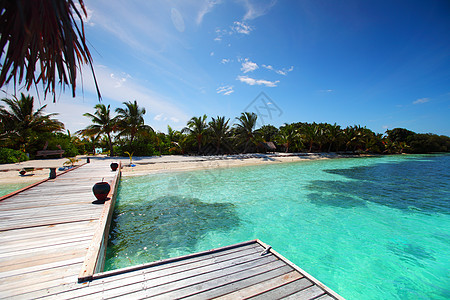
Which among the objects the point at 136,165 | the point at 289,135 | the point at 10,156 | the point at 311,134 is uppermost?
the point at 311,134

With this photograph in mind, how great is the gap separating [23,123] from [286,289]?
2903 centimetres

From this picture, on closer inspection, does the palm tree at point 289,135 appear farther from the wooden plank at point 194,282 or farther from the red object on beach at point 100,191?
the wooden plank at point 194,282

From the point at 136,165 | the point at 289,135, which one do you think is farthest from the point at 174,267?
the point at 289,135

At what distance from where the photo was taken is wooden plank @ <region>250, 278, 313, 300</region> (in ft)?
7.13

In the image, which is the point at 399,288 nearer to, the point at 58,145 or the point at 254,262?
the point at 254,262

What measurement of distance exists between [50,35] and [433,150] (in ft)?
265

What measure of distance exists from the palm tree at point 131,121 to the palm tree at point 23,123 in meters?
6.71

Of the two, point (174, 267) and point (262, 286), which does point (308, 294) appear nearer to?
point (262, 286)

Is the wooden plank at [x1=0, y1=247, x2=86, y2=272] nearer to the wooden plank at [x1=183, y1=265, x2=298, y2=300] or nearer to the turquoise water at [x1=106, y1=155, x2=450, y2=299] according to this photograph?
the turquoise water at [x1=106, y1=155, x2=450, y2=299]

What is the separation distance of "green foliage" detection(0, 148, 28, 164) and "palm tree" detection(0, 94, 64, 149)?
1271 millimetres

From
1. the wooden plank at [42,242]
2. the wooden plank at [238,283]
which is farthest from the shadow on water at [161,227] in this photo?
the wooden plank at [238,283]

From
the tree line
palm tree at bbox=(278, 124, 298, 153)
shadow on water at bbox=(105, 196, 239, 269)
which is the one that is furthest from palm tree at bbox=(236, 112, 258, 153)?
Result: shadow on water at bbox=(105, 196, 239, 269)

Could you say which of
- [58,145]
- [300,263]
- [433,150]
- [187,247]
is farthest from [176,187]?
[433,150]

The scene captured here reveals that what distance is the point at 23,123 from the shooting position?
19734mm
